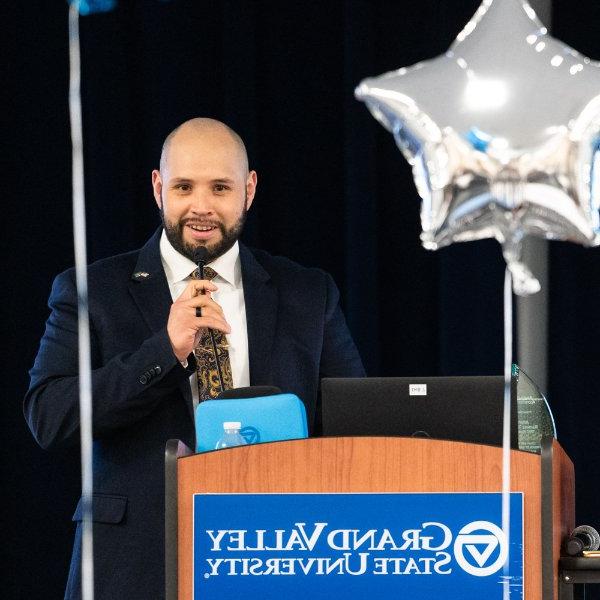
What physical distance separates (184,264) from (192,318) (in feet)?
1.19

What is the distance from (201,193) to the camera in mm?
2500

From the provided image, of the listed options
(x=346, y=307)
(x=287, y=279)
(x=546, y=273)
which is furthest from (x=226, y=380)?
(x=546, y=273)

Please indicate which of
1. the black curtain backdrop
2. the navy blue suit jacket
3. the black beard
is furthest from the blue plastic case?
the black curtain backdrop

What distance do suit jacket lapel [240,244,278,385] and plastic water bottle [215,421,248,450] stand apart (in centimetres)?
53

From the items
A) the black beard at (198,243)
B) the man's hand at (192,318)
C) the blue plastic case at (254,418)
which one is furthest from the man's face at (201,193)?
the blue plastic case at (254,418)

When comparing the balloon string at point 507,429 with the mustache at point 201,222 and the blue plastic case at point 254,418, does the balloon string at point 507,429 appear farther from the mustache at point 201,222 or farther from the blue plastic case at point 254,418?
the mustache at point 201,222

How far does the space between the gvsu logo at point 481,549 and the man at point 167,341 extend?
572 mm

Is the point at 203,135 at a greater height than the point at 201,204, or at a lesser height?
greater

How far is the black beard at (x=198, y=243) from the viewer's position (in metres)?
2.50

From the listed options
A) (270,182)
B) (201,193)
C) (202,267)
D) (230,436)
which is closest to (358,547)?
(230,436)

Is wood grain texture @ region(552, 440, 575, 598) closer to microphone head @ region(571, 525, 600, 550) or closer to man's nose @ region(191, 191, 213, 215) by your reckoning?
microphone head @ region(571, 525, 600, 550)

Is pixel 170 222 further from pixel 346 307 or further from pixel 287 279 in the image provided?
pixel 346 307

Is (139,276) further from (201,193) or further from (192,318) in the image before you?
(192,318)

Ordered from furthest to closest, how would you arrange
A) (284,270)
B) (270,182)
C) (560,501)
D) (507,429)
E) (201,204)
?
(270,182) → (284,270) → (201,204) → (560,501) → (507,429)
